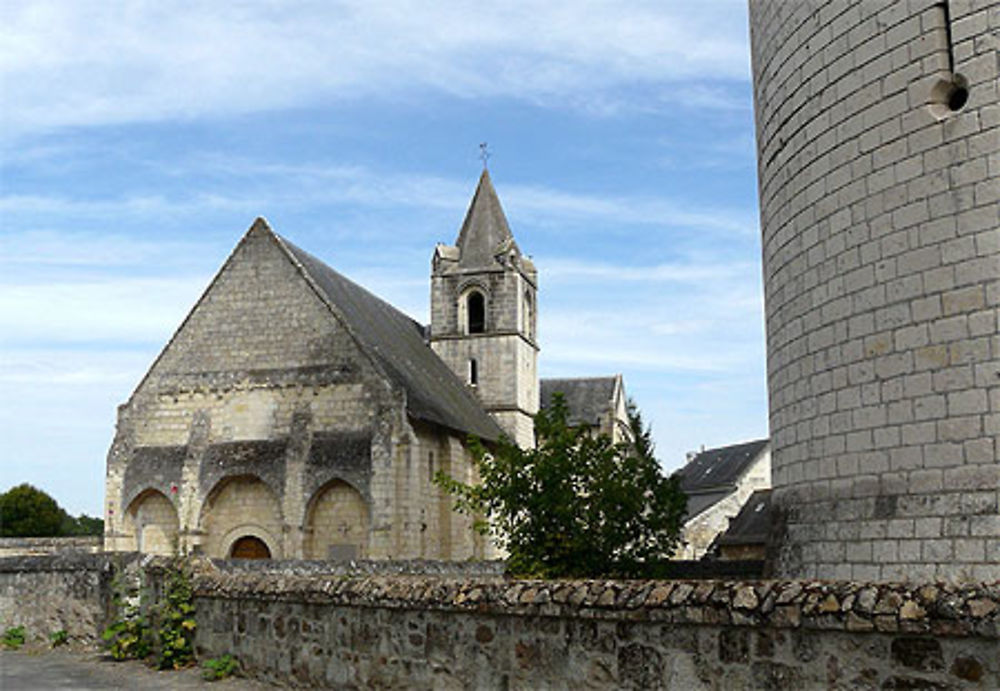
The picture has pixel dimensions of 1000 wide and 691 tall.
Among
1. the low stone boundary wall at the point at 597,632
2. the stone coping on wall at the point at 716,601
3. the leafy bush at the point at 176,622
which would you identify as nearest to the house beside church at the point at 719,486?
the leafy bush at the point at 176,622

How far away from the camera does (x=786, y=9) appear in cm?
959

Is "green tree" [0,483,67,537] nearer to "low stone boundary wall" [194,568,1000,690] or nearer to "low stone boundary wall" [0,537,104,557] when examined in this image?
"low stone boundary wall" [0,537,104,557]


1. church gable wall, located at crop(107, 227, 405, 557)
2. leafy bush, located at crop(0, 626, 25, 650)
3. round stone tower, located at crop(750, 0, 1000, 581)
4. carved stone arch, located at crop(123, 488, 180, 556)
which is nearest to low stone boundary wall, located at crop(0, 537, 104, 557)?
carved stone arch, located at crop(123, 488, 180, 556)

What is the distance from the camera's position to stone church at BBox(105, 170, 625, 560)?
23.5 meters

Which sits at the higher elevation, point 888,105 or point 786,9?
point 786,9

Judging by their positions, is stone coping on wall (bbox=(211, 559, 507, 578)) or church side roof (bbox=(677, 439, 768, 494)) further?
church side roof (bbox=(677, 439, 768, 494))

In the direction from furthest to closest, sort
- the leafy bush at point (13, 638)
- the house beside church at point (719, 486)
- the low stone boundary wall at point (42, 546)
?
1. the house beside church at point (719, 486)
2. the low stone boundary wall at point (42, 546)
3. the leafy bush at point (13, 638)

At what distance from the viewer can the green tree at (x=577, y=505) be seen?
45.8ft

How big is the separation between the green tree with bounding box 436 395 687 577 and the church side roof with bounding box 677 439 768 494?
28708 mm

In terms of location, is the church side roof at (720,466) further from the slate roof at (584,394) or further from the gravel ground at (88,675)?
the gravel ground at (88,675)

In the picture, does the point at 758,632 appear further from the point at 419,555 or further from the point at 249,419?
the point at 249,419

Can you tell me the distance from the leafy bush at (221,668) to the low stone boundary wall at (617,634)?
9.1 inches

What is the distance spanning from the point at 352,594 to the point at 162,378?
19.9m

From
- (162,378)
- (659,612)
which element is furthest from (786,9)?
(162,378)
